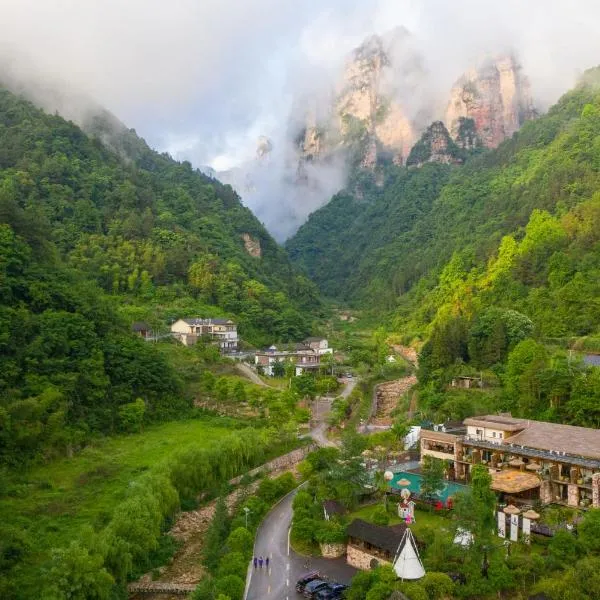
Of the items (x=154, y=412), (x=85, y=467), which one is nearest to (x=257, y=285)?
(x=154, y=412)

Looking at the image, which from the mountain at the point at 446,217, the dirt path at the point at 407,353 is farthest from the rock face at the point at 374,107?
the dirt path at the point at 407,353

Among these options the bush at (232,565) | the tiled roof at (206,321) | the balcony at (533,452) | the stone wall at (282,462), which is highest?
the tiled roof at (206,321)

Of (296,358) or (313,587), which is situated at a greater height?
(296,358)

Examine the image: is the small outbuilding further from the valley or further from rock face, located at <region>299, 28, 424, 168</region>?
rock face, located at <region>299, 28, 424, 168</region>

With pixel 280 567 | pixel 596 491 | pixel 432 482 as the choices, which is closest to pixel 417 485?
pixel 432 482

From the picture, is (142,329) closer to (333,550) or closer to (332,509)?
(332,509)

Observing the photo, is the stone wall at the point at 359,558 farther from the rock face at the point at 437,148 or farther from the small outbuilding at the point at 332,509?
the rock face at the point at 437,148

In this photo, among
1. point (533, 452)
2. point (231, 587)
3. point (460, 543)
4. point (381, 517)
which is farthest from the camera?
point (533, 452)
